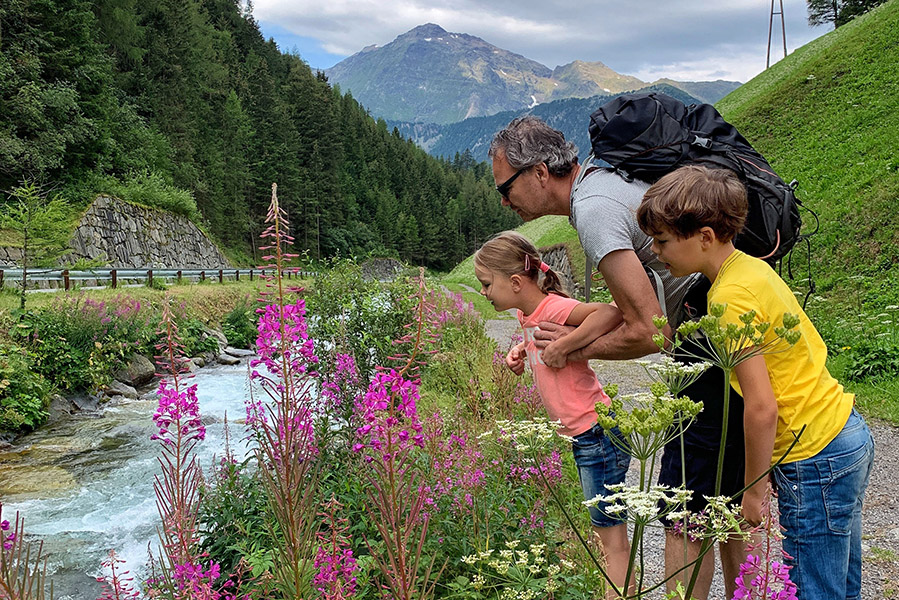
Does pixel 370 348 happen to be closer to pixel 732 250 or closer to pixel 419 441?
pixel 419 441

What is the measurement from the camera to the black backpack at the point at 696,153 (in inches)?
87.7

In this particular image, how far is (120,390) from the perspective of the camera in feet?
38.8

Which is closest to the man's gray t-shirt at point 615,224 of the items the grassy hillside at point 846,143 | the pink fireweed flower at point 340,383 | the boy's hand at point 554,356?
the boy's hand at point 554,356

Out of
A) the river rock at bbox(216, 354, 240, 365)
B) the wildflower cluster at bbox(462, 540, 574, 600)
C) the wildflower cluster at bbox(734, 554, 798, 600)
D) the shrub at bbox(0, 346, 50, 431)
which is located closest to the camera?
the wildflower cluster at bbox(734, 554, 798, 600)

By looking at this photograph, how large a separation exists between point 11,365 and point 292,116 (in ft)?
207

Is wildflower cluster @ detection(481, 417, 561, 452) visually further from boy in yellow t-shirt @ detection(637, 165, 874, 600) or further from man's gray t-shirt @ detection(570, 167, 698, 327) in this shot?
man's gray t-shirt @ detection(570, 167, 698, 327)

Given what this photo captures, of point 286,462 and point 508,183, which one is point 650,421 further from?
point 508,183

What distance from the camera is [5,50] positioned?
76.5 feet

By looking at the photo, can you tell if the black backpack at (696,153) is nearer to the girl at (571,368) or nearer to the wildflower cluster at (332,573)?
the girl at (571,368)

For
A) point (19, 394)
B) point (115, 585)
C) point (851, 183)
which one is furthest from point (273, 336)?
point (851, 183)

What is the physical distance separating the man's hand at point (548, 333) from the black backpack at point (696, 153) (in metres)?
0.73

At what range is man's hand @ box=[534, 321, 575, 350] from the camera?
2.63 m

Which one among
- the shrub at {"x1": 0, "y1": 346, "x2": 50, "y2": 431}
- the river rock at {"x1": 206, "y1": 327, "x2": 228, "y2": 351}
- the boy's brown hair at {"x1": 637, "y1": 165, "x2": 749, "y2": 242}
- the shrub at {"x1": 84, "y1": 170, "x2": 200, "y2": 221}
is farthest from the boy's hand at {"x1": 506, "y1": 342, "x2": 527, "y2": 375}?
the shrub at {"x1": 84, "y1": 170, "x2": 200, "y2": 221}

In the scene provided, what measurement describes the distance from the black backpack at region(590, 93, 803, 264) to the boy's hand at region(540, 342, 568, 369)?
0.80 metres
